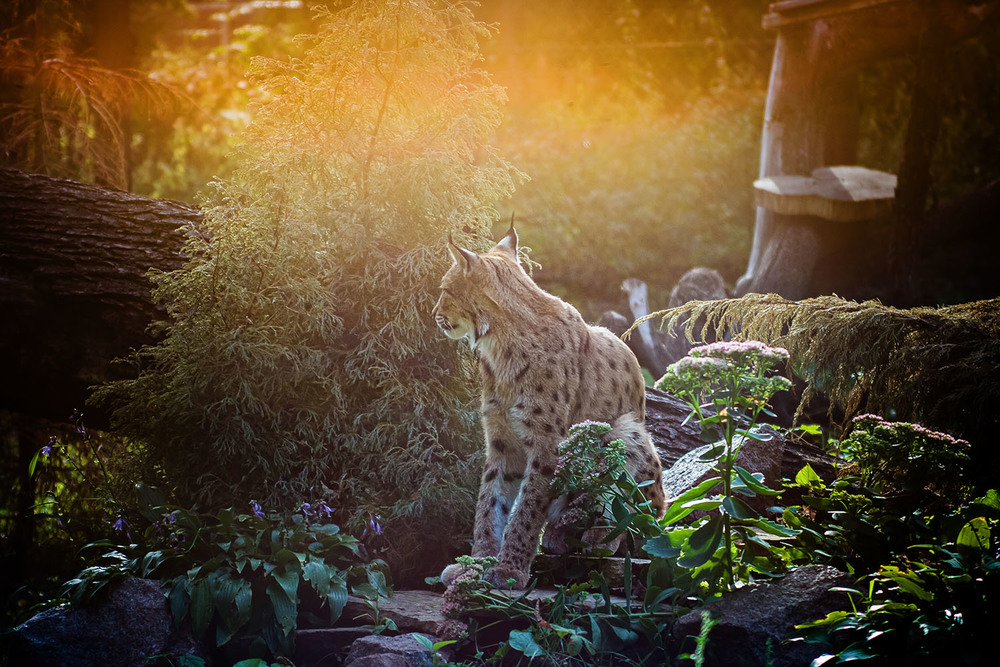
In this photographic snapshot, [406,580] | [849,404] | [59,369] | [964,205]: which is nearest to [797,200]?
[964,205]

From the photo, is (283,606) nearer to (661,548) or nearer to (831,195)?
(661,548)

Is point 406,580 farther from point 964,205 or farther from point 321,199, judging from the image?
point 964,205

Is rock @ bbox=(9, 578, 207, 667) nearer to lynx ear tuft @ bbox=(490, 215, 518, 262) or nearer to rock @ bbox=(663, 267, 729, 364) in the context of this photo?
lynx ear tuft @ bbox=(490, 215, 518, 262)


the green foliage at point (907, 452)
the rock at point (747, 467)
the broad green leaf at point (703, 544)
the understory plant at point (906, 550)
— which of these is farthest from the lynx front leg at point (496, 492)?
the green foliage at point (907, 452)

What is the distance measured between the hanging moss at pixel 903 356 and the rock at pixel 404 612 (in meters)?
3.14

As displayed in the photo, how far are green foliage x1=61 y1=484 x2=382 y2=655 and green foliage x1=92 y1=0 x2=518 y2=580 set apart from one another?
17.6 inches

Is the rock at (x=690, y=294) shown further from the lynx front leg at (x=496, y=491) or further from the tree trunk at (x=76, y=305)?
the lynx front leg at (x=496, y=491)

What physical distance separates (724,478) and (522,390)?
1366 mm

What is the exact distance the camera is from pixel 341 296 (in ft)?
19.0

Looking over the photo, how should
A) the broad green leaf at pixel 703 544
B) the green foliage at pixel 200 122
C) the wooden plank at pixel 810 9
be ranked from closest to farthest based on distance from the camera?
the broad green leaf at pixel 703 544
the wooden plank at pixel 810 9
the green foliage at pixel 200 122

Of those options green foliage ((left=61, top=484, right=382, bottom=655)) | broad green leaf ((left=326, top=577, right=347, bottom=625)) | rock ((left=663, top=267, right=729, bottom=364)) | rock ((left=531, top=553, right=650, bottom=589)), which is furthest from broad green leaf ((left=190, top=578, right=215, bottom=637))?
rock ((left=663, top=267, right=729, bottom=364))

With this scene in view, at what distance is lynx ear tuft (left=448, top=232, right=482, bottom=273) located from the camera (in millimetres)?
4855

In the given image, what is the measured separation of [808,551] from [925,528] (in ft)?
2.00

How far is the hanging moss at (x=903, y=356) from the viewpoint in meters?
5.55
